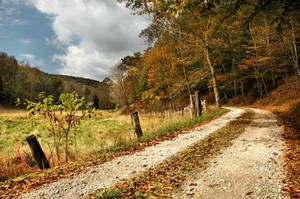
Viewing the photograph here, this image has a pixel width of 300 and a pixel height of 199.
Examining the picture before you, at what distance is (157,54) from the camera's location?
19.2 metres

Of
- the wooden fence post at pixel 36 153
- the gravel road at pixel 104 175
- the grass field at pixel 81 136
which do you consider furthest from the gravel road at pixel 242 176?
the wooden fence post at pixel 36 153

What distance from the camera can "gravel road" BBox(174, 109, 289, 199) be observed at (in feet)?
8.50

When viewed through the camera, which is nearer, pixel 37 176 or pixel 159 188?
pixel 159 188

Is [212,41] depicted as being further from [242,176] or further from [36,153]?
[36,153]

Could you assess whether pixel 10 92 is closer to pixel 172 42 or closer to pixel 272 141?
pixel 172 42

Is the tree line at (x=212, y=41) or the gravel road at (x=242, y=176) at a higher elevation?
the tree line at (x=212, y=41)

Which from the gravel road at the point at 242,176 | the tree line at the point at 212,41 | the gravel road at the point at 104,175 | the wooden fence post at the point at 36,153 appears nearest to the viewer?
the gravel road at the point at 242,176

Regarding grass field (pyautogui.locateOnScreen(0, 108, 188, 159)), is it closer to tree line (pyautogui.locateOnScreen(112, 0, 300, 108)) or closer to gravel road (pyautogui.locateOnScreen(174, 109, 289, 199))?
tree line (pyautogui.locateOnScreen(112, 0, 300, 108))

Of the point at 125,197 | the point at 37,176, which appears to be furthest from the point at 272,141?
the point at 37,176

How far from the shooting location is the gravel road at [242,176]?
2.59m

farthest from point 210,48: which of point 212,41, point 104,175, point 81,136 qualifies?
point 104,175

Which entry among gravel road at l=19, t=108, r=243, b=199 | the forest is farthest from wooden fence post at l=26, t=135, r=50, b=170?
the forest

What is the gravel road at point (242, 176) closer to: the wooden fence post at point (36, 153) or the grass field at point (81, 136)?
the grass field at point (81, 136)

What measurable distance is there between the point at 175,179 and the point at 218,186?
81cm
